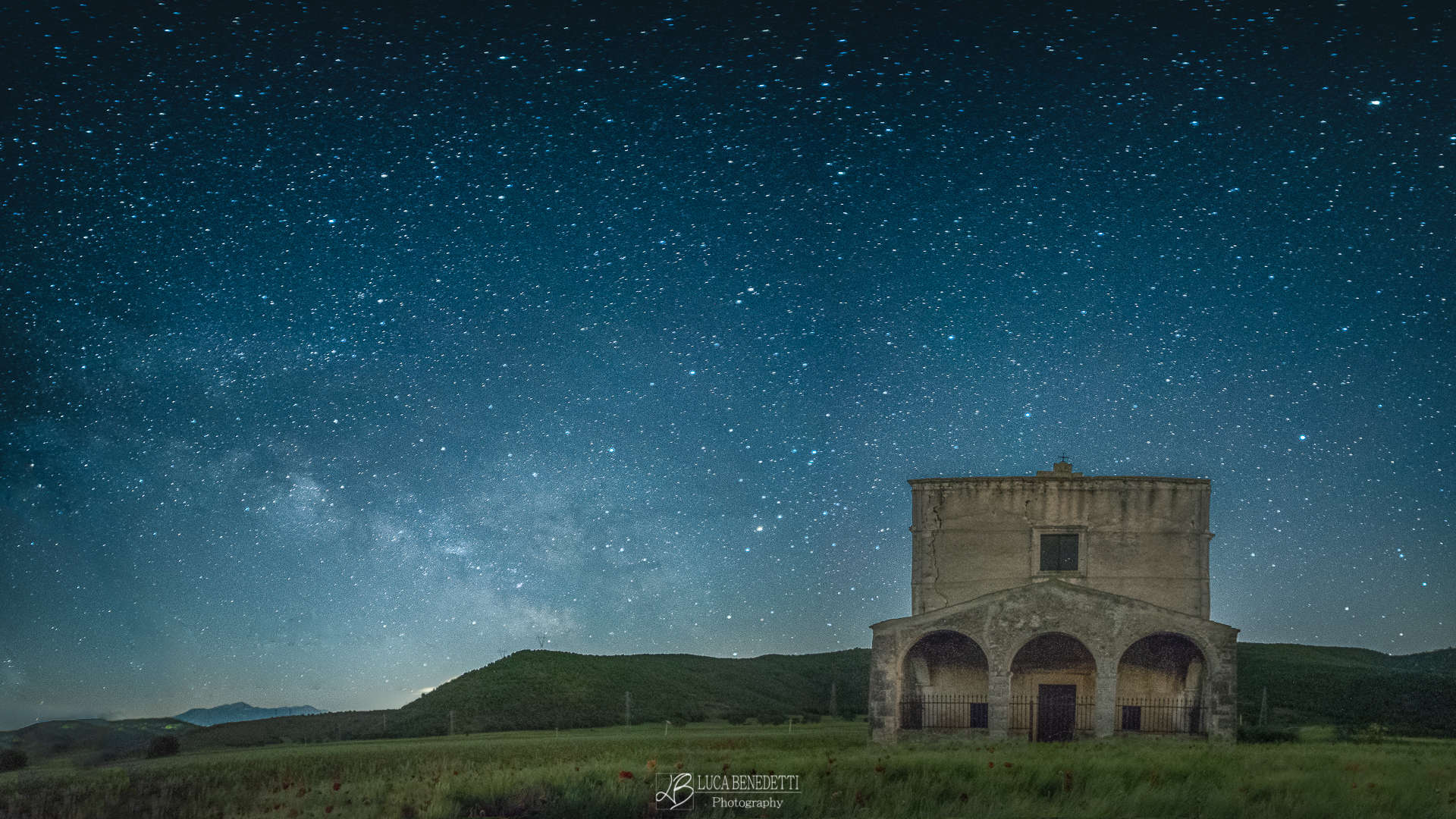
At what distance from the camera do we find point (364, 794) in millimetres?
15578

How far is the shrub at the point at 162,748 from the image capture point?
3192 centimetres

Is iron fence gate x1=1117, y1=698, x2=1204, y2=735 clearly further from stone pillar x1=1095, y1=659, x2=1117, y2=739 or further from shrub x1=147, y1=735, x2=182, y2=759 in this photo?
shrub x1=147, y1=735, x2=182, y2=759

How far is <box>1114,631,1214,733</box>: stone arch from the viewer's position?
3266 centimetres

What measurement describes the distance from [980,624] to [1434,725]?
94.7 feet

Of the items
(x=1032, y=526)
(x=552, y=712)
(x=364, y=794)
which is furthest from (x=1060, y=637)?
(x=552, y=712)

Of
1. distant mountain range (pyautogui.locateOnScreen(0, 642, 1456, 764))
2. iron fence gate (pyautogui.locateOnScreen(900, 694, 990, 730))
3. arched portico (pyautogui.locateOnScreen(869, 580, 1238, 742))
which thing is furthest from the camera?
distant mountain range (pyautogui.locateOnScreen(0, 642, 1456, 764))

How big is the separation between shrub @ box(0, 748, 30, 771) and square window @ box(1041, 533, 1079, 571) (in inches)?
1126

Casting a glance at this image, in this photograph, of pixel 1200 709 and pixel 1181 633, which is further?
pixel 1200 709

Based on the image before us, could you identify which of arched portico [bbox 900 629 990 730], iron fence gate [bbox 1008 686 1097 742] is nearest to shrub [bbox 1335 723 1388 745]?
iron fence gate [bbox 1008 686 1097 742]

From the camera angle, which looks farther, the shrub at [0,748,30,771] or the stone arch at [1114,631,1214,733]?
the stone arch at [1114,631,1214,733]

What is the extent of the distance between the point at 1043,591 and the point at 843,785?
1711 cm

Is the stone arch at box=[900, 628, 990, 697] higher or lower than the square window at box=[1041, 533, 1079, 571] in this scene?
lower

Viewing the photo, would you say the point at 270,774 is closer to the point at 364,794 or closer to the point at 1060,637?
the point at 364,794

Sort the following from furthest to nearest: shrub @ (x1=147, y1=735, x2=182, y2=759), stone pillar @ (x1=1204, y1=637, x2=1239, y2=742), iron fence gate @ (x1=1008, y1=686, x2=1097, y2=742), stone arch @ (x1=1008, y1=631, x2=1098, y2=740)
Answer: stone arch @ (x1=1008, y1=631, x2=1098, y2=740)
iron fence gate @ (x1=1008, y1=686, x2=1097, y2=742)
shrub @ (x1=147, y1=735, x2=182, y2=759)
stone pillar @ (x1=1204, y1=637, x2=1239, y2=742)
